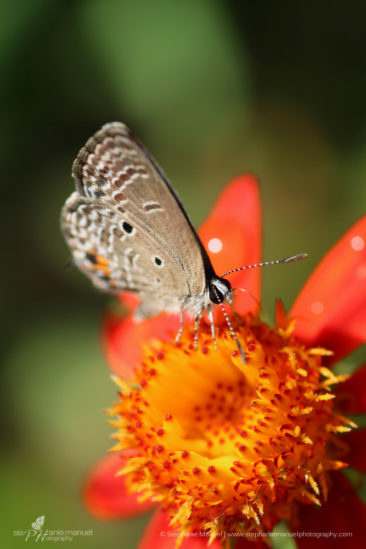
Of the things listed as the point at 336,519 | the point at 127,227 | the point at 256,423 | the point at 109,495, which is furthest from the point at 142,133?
the point at 336,519

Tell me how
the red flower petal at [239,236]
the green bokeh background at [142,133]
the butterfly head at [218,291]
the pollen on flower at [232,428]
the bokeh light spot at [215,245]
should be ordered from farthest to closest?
the green bokeh background at [142,133]
the bokeh light spot at [215,245]
the red flower petal at [239,236]
the butterfly head at [218,291]
the pollen on flower at [232,428]

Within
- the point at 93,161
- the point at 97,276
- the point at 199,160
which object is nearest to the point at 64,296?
the point at 199,160

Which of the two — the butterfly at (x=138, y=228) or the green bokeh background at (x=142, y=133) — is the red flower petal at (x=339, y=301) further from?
the green bokeh background at (x=142, y=133)

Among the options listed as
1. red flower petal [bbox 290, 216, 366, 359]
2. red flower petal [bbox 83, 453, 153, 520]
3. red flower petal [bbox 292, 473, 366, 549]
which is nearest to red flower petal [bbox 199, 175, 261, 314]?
red flower petal [bbox 290, 216, 366, 359]

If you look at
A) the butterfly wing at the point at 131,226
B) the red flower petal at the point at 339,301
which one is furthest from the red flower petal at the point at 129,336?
the red flower petal at the point at 339,301

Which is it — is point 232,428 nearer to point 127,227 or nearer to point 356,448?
point 356,448

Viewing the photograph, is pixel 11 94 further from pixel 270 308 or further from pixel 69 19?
pixel 270 308

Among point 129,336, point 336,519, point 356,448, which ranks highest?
point 356,448
